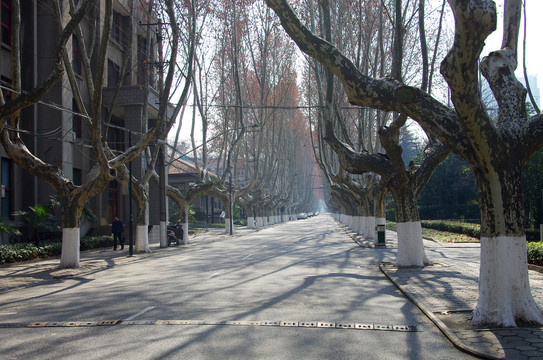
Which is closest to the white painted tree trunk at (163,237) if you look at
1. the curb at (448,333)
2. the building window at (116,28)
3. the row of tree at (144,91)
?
the row of tree at (144,91)

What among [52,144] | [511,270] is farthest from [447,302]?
[52,144]

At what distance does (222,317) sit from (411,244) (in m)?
8.42

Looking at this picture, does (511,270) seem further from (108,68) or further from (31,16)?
(108,68)

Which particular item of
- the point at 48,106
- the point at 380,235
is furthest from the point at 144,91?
the point at 380,235

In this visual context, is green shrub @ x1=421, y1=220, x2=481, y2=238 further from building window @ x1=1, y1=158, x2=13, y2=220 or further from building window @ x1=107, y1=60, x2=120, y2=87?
building window @ x1=1, y1=158, x2=13, y2=220

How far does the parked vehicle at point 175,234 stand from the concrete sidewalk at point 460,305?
15450 millimetres

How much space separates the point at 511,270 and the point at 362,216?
26159 millimetres

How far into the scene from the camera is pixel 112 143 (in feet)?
110

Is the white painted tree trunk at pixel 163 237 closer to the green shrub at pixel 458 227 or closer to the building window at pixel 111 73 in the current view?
the building window at pixel 111 73

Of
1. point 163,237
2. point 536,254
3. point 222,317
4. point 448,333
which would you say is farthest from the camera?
point 163,237

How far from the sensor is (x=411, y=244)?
14.6 m

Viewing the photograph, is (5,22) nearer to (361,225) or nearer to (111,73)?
(111,73)

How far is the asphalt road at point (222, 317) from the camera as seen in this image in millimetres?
5996

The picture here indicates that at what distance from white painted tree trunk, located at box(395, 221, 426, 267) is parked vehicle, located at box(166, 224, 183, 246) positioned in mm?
16344
